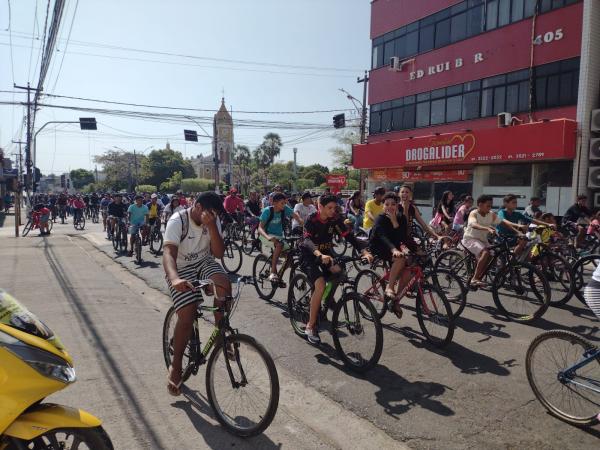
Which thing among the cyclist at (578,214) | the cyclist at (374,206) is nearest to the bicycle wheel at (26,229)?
the cyclist at (374,206)

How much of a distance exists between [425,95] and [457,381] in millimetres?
20719

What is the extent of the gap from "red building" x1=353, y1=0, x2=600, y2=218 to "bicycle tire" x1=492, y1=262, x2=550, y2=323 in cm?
1153

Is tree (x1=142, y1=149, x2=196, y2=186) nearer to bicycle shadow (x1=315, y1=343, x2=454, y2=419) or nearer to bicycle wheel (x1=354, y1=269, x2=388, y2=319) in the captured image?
bicycle wheel (x1=354, y1=269, x2=388, y2=319)

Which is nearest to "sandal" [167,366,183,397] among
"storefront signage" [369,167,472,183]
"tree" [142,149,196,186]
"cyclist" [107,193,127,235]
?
"cyclist" [107,193,127,235]

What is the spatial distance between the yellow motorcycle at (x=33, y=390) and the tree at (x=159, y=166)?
302ft

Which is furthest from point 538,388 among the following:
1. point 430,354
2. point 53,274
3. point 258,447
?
point 53,274

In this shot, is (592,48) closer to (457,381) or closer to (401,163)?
(401,163)

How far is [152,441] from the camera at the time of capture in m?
3.42

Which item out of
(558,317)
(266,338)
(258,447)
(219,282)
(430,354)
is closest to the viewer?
(258,447)

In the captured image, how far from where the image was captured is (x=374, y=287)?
6.16 meters

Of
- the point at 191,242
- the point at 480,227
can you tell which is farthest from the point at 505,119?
the point at 191,242

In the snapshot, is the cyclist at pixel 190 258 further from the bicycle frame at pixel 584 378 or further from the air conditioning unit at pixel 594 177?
the air conditioning unit at pixel 594 177

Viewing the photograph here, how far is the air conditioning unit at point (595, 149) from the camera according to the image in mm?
15562

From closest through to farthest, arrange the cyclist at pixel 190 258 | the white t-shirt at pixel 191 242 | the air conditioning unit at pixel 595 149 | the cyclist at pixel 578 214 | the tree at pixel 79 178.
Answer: the cyclist at pixel 190 258, the white t-shirt at pixel 191 242, the cyclist at pixel 578 214, the air conditioning unit at pixel 595 149, the tree at pixel 79 178
